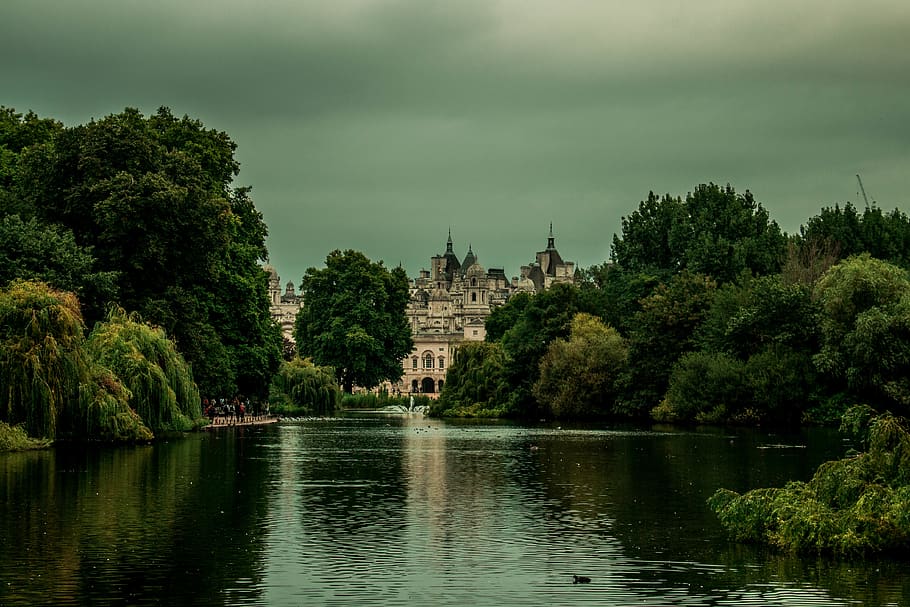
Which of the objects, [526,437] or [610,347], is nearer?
[526,437]

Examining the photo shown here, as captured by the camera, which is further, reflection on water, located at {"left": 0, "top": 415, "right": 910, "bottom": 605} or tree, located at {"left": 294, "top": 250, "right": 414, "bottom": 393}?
tree, located at {"left": 294, "top": 250, "right": 414, "bottom": 393}

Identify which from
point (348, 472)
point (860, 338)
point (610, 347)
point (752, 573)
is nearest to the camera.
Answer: point (752, 573)

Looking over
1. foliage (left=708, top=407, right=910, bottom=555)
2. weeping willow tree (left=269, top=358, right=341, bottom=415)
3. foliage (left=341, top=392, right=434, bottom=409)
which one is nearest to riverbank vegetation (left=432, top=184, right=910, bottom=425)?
weeping willow tree (left=269, top=358, right=341, bottom=415)

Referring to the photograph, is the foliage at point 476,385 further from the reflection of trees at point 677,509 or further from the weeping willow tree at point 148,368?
the weeping willow tree at point 148,368

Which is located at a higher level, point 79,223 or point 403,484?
point 79,223

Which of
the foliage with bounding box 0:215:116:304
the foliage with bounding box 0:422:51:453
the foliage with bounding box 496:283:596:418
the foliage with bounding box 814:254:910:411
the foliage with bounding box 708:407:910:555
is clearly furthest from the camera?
the foliage with bounding box 496:283:596:418

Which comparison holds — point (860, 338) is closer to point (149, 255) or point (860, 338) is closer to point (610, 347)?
point (610, 347)

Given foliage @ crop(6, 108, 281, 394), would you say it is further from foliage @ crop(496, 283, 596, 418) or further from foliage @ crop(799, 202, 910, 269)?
foliage @ crop(799, 202, 910, 269)

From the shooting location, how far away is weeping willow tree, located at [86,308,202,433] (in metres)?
38.7

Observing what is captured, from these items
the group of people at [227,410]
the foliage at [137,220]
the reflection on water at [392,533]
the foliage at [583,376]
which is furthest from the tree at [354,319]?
the reflection on water at [392,533]

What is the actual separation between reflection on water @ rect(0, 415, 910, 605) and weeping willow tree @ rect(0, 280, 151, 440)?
58.9 inches

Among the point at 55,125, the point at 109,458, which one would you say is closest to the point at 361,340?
the point at 55,125

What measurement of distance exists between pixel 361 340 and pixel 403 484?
69825mm

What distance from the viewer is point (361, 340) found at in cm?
9681
